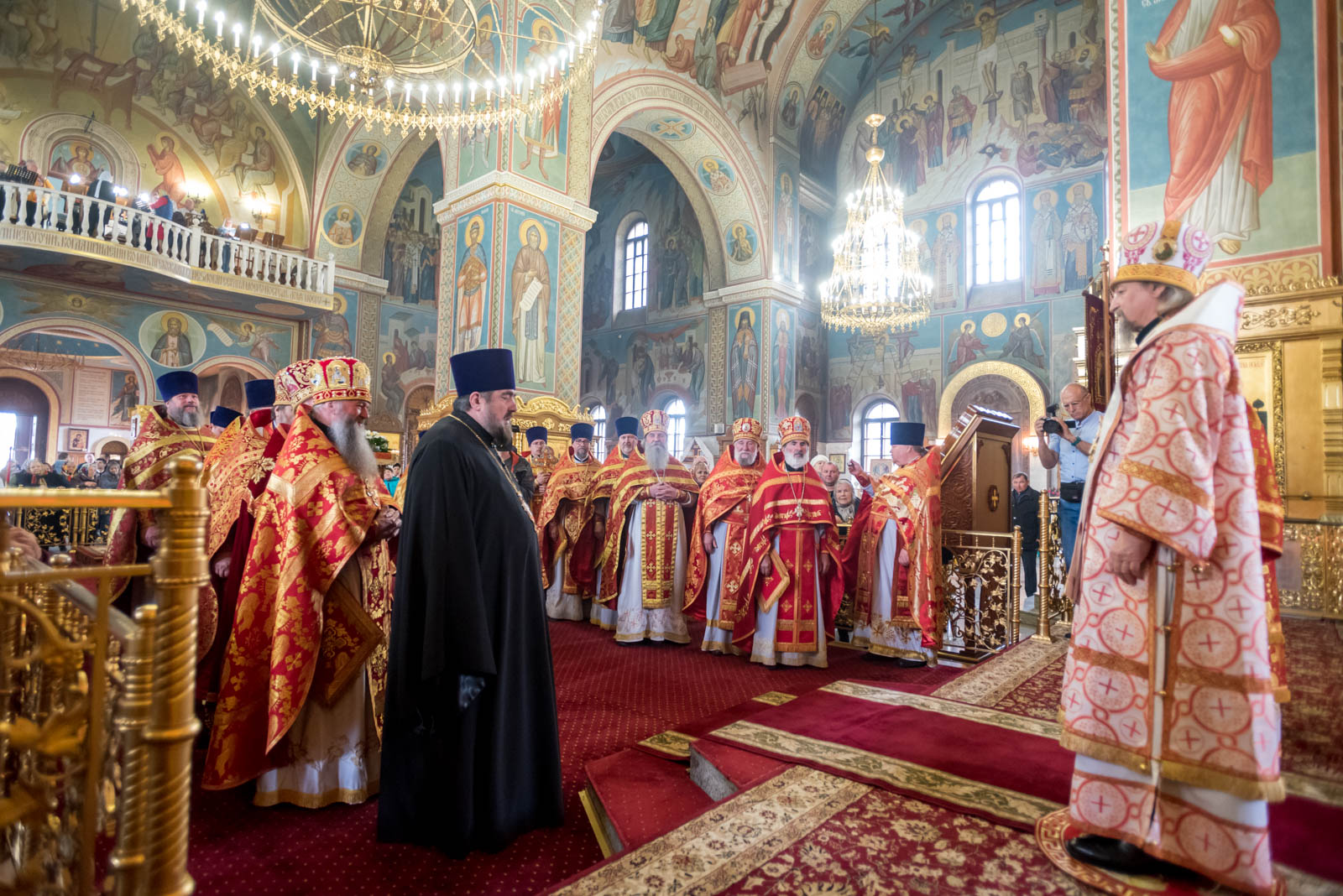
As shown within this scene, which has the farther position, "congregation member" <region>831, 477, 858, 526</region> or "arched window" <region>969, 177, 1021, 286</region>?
"arched window" <region>969, 177, 1021, 286</region>

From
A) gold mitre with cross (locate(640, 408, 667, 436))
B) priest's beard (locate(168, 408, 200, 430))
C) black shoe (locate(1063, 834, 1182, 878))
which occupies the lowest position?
black shoe (locate(1063, 834, 1182, 878))

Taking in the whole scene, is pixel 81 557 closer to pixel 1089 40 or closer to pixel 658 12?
pixel 658 12

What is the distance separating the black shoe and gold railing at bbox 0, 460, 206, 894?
2.32 meters

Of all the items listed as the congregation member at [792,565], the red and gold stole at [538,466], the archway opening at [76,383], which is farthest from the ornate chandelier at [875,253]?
the archway opening at [76,383]

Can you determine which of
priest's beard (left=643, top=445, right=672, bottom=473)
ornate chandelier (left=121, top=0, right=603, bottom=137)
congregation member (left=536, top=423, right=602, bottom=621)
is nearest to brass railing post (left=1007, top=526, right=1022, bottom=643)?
priest's beard (left=643, top=445, right=672, bottom=473)

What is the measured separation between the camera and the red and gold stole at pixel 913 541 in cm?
591

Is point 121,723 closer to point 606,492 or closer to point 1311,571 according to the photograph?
point 606,492

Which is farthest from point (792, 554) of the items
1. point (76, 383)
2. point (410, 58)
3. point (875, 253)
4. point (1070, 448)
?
point (76, 383)

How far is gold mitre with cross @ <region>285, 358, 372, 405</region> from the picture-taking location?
3.35 m

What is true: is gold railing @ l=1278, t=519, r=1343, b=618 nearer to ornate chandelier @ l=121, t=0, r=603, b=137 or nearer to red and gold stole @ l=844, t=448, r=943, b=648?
red and gold stole @ l=844, t=448, r=943, b=648

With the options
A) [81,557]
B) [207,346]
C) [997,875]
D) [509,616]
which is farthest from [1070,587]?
[207,346]

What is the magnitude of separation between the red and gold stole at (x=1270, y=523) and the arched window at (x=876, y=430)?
50.3 ft

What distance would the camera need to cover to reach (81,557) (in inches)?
289

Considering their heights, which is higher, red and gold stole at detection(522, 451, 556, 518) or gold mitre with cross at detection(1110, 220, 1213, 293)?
gold mitre with cross at detection(1110, 220, 1213, 293)
